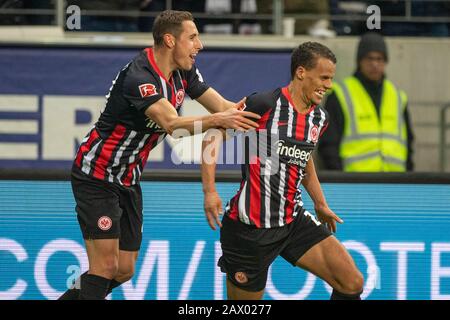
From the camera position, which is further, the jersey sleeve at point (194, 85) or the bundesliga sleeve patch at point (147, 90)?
the jersey sleeve at point (194, 85)

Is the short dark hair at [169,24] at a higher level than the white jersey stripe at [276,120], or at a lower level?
higher

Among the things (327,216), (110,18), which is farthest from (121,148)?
(110,18)

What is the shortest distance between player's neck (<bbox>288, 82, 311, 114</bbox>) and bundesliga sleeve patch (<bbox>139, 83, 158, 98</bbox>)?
794 millimetres

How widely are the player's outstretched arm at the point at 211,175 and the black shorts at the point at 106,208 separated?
0.64 metres

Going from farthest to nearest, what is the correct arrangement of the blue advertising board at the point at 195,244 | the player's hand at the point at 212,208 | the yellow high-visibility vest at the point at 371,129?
the yellow high-visibility vest at the point at 371,129 < the blue advertising board at the point at 195,244 < the player's hand at the point at 212,208

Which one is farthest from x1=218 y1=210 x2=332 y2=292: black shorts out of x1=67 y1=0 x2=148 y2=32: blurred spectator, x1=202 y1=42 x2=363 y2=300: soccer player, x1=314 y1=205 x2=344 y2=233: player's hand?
x1=67 y1=0 x2=148 y2=32: blurred spectator

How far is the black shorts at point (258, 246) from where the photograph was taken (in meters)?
6.35

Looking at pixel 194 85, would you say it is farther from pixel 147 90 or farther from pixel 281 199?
pixel 281 199

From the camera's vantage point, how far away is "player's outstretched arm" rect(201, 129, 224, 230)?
6.04m

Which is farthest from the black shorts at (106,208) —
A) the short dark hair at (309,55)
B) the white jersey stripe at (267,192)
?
the short dark hair at (309,55)

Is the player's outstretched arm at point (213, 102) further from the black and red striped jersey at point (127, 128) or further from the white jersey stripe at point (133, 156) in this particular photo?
the white jersey stripe at point (133, 156)

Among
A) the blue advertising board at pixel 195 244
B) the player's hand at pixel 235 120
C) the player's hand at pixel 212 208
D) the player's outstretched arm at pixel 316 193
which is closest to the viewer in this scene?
the player's hand at pixel 235 120

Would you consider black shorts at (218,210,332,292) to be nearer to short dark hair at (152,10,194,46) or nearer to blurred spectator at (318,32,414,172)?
short dark hair at (152,10,194,46)

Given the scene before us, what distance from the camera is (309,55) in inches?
249
